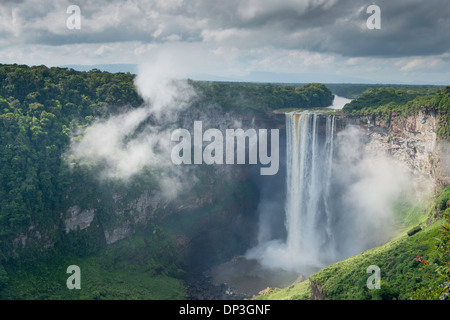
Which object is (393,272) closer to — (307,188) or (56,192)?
(307,188)

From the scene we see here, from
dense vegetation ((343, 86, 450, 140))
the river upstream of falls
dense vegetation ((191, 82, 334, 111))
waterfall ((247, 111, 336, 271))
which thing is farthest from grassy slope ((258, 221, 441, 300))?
dense vegetation ((191, 82, 334, 111))

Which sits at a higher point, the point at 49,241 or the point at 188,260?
the point at 49,241

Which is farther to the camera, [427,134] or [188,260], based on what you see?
[188,260]

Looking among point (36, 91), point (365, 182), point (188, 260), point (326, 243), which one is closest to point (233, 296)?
point (188, 260)

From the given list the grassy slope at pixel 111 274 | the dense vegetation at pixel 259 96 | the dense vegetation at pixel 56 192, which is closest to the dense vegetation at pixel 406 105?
the dense vegetation at pixel 259 96

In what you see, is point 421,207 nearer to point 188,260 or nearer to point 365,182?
point 365,182

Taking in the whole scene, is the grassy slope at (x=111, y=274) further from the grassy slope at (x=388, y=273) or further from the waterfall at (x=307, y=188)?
the grassy slope at (x=388, y=273)

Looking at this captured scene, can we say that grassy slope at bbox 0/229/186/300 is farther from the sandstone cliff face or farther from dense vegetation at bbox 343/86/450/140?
dense vegetation at bbox 343/86/450/140

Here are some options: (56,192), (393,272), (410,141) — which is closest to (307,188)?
(410,141)
